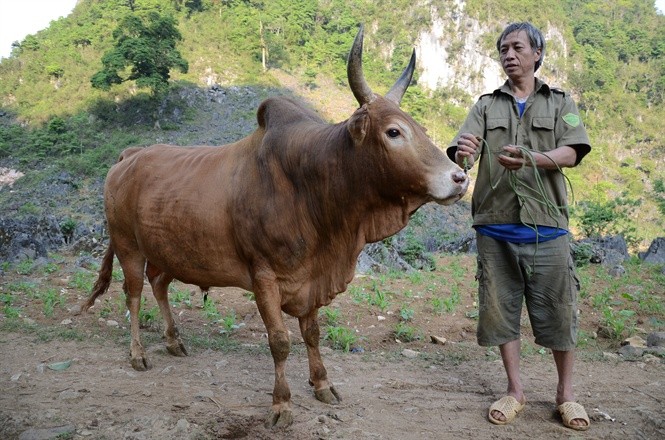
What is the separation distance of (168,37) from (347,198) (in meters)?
33.8

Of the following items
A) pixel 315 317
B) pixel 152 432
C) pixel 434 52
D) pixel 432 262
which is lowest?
pixel 432 262

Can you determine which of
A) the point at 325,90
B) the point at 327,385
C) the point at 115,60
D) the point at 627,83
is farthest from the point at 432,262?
the point at 627,83

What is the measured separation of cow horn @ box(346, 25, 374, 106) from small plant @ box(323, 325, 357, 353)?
2.82 metres

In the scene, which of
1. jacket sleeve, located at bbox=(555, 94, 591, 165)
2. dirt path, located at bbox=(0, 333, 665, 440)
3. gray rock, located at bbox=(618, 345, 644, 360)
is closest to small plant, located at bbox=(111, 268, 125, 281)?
dirt path, located at bbox=(0, 333, 665, 440)

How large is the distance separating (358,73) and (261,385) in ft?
8.22

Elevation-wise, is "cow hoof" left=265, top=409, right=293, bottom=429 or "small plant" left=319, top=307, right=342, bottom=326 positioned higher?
"cow hoof" left=265, top=409, right=293, bottom=429

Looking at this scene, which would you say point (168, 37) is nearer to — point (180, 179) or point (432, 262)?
point (432, 262)

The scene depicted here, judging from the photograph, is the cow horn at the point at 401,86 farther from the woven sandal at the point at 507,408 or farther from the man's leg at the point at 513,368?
the woven sandal at the point at 507,408

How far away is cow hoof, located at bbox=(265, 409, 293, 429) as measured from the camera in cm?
328

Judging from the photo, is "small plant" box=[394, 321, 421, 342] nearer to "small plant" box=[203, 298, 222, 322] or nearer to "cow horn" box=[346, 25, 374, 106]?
"small plant" box=[203, 298, 222, 322]

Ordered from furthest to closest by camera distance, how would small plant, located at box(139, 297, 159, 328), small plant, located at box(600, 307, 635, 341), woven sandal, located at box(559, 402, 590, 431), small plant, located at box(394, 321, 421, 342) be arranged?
small plant, located at box(600, 307, 635, 341) → small plant, located at box(394, 321, 421, 342) → small plant, located at box(139, 297, 159, 328) → woven sandal, located at box(559, 402, 590, 431)

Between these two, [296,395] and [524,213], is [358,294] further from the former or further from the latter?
[524,213]

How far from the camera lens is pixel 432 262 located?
10867 mm

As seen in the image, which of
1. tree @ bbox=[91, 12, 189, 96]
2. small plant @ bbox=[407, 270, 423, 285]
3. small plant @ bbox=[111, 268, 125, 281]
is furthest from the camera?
tree @ bbox=[91, 12, 189, 96]
